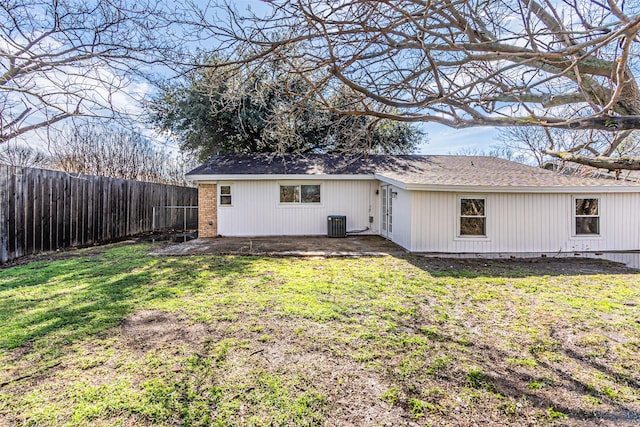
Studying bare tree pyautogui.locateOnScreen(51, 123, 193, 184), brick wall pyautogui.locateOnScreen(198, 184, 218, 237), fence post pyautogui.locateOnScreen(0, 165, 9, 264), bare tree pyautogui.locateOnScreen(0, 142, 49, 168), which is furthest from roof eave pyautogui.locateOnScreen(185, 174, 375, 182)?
fence post pyautogui.locateOnScreen(0, 165, 9, 264)

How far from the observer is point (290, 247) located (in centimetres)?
998

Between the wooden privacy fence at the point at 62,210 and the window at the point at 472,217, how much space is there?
32.1 ft

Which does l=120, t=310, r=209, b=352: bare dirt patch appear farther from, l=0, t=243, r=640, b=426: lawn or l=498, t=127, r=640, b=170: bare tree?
l=498, t=127, r=640, b=170: bare tree

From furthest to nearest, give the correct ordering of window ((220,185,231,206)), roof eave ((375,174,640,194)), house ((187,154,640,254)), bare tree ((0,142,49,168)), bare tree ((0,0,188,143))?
window ((220,185,231,206)) → house ((187,154,640,254)) → roof eave ((375,174,640,194)) → bare tree ((0,142,49,168)) → bare tree ((0,0,188,143))

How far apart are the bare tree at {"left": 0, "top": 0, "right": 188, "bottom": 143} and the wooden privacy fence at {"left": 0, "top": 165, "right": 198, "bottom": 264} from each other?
3.31m

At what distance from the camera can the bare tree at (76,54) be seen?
3.74 m

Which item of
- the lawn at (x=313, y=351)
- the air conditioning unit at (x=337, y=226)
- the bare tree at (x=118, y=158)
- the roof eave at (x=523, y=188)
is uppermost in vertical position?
the bare tree at (x=118, y=158)

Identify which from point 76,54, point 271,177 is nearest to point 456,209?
point 271,177

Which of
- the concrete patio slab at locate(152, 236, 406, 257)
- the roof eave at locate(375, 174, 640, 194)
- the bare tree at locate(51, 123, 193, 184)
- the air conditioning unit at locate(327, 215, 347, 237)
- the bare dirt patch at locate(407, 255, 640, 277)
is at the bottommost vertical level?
the bare dirt patch at locate(407, 255, 640, 277)

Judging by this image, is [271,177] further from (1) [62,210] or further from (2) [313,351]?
(2) [313,351]

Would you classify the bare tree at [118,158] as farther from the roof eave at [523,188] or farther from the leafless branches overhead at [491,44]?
the leafless branches overhead at [491,44]

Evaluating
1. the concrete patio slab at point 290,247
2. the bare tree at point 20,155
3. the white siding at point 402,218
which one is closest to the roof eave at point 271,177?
the white siding at point 402,218

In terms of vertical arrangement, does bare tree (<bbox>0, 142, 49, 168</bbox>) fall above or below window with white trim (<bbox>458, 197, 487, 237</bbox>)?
above

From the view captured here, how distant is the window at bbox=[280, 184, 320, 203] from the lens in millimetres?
12617
